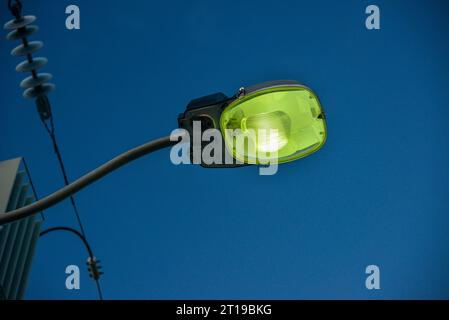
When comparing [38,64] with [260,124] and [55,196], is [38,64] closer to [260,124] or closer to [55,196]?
[55,196]

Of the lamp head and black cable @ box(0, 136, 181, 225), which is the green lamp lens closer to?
the lamp head

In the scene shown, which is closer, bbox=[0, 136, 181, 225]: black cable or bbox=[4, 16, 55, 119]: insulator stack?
bbox=[0, 136, 181, 225]: black cable

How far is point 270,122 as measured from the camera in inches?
56.7

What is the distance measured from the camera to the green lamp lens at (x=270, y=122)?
1397 millimetres

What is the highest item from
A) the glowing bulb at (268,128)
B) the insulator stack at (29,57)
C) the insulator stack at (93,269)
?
the insulator stack at (29,57)

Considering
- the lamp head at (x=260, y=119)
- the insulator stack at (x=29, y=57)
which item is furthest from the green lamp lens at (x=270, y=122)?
the insulator stack at (x=29, y=57)

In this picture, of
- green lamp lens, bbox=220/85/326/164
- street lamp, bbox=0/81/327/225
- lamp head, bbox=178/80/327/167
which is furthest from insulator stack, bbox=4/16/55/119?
green lamp lens, bbox=220/85/326/164

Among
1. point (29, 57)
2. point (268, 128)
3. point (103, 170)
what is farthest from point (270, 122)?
point (29, 57)

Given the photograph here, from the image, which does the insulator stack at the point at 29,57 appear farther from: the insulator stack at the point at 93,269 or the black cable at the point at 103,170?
the insulator stack at the point at 93,269

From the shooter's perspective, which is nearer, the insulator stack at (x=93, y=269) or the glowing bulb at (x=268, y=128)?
the glowing bulb at (x=268, y=128)

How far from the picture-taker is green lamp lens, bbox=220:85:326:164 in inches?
55.0

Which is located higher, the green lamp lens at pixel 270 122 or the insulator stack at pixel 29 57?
the insulator stack at pixel 29 57

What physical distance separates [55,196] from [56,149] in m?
1.84
